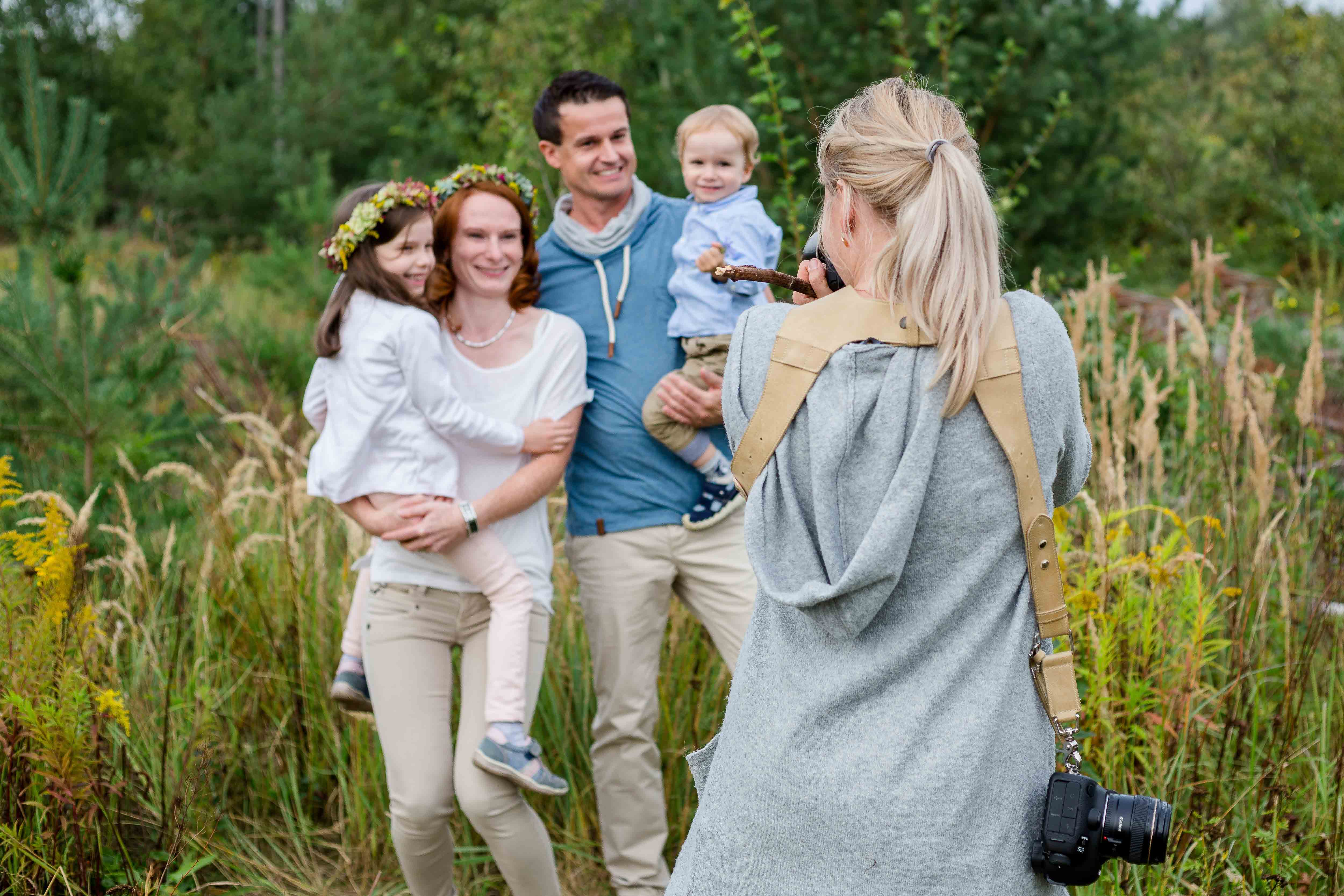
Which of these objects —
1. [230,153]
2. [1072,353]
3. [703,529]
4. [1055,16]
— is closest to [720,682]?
[703,529]

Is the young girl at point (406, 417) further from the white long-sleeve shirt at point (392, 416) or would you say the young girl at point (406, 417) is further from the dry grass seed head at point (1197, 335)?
the dry grass seed head at point (1197, 335)

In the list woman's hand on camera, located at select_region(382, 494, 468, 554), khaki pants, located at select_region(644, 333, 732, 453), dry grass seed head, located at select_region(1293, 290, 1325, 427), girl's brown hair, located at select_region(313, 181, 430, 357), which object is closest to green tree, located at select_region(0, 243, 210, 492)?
girl's brown hair, located at select_region(313, 181, 430, 357)

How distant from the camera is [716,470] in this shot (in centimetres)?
329

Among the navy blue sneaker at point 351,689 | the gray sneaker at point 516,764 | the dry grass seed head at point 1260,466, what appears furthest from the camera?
the dry grass seed head at point 1260,466

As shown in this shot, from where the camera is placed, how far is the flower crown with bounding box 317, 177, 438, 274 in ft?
10.1

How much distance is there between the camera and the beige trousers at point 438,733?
2854 millimetres

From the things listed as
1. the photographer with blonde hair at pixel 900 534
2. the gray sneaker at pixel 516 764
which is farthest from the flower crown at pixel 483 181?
the photographer with blonde hair at pixel 900 534

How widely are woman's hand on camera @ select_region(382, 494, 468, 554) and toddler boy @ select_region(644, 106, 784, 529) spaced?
61 centimetres

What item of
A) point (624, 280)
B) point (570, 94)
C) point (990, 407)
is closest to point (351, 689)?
point (624, 280)

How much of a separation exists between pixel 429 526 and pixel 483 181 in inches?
39.0

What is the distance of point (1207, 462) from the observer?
13.8ft

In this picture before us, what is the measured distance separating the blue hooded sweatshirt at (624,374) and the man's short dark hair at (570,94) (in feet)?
1.06

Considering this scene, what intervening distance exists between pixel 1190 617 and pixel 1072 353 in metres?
1.89

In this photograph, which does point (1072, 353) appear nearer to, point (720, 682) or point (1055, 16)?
point (720, 682)
